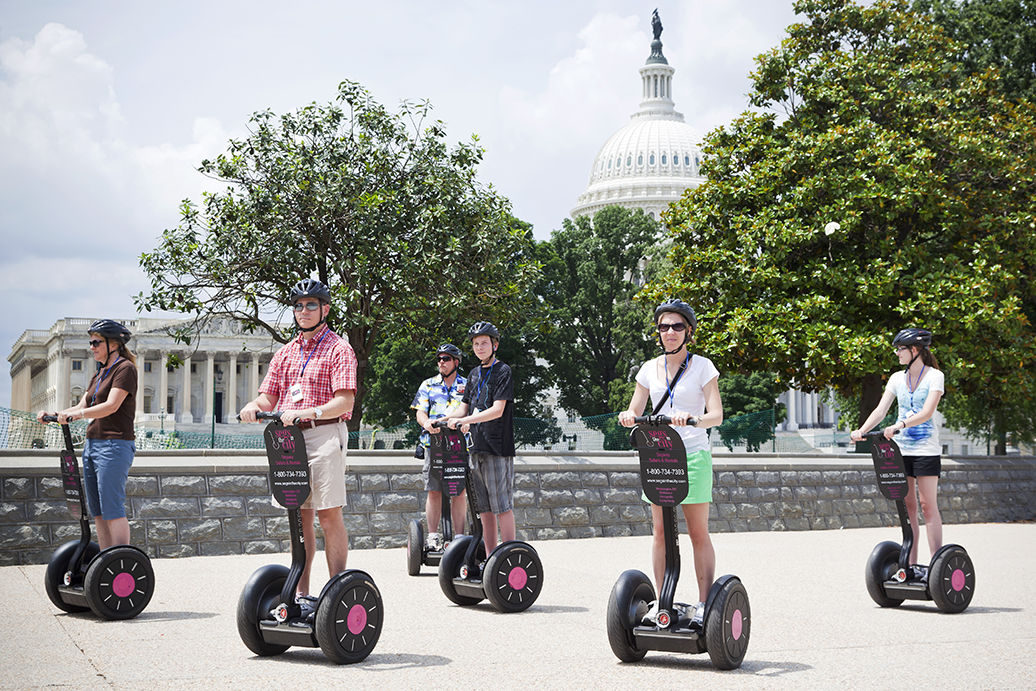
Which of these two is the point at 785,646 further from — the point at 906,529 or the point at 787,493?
the point at 787,493

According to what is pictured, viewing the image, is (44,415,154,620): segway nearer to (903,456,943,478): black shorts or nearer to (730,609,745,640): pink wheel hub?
(730,609,745,640): pink wheel hub

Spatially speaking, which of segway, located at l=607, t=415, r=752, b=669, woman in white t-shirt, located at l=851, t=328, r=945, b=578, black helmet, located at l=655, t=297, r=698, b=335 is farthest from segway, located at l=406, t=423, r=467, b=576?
woman in white t-shirt, located at l=851, t=328, r=945, b=578

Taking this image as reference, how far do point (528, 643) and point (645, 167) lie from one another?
116727mm

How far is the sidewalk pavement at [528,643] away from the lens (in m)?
5.54

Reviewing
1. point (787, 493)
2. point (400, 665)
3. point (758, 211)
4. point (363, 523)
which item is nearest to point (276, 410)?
point (400, 665)

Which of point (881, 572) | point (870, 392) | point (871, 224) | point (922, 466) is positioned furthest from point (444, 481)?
point (870, 392)

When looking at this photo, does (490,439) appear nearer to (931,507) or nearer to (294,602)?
(294,602)

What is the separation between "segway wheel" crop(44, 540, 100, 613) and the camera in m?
7.56

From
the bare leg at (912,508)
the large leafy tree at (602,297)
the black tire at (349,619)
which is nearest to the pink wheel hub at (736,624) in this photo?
the black tire at (349,619)

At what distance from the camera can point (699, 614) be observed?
5.82 metres

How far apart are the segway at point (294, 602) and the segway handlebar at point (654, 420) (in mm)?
1750

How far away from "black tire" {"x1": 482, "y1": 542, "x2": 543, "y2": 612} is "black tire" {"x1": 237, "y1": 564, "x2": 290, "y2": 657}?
6.72ft

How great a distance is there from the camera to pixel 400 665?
5.95 meters

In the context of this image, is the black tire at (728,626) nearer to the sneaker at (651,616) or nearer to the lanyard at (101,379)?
the sneaker at (651,616)
